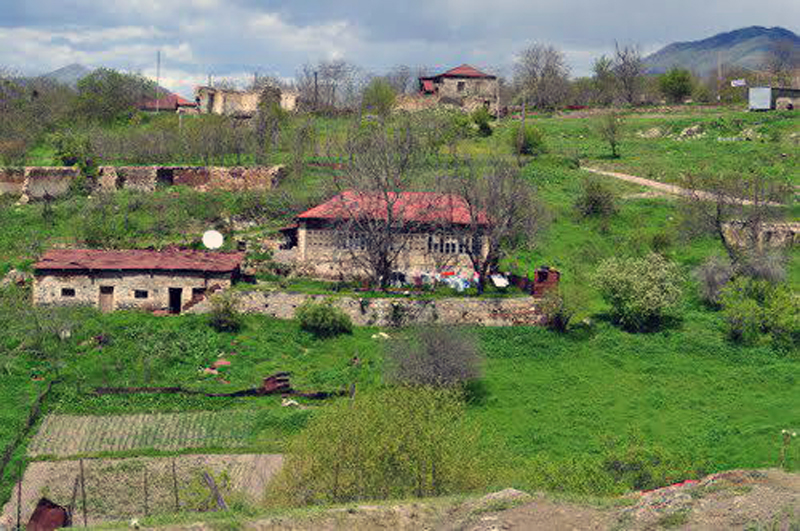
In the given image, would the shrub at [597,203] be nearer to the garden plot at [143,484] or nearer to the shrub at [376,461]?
the shrub at [376,461]

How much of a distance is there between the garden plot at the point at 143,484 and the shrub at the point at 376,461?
175cm

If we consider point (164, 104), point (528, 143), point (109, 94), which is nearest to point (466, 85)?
point (528, 143)

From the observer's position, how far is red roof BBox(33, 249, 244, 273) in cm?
4066

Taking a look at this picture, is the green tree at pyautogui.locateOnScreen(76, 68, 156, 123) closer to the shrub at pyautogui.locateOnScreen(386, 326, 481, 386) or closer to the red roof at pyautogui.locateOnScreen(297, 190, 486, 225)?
the red roof at pyautogui.locateOnScreen(297, 190, 486, 225)

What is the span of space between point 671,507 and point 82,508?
630 inches

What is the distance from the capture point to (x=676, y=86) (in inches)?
3401

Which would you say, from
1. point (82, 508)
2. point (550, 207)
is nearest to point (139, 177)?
point (550, 207)

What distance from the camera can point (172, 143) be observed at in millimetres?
63750

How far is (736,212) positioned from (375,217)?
1699 centimetres

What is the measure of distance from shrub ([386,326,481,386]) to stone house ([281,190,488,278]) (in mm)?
8891

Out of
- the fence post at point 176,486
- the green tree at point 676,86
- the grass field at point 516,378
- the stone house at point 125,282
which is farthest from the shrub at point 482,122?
the fence post at point 176,486

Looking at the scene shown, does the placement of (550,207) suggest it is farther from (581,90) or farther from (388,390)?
(581,90)

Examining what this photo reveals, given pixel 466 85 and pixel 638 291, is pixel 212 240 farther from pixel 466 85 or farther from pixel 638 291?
pixel 466 85

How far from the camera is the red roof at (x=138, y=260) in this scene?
4066 cm
